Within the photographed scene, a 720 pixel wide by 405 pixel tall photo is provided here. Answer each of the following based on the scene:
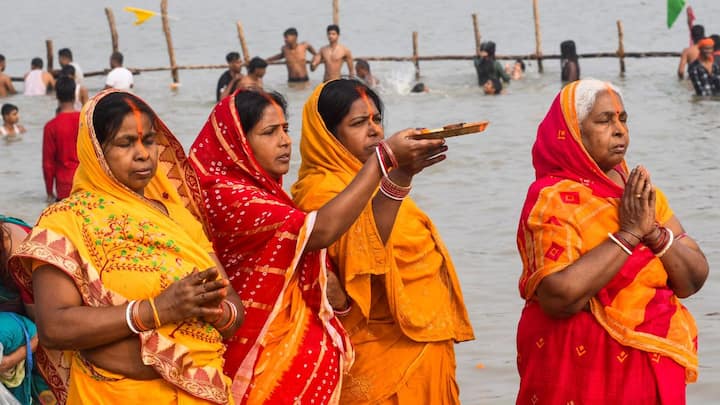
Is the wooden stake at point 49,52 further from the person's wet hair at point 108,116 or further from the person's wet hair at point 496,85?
the person's wet hair at point 108,116

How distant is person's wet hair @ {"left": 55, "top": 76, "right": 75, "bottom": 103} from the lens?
9305 millimetres

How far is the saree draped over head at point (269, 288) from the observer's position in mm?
3594

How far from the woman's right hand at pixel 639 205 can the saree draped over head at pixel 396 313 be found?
803 mm

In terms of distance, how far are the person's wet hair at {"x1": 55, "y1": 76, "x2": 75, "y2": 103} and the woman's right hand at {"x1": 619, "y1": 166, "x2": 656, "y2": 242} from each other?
6.68 meters

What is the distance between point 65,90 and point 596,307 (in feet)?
21.9

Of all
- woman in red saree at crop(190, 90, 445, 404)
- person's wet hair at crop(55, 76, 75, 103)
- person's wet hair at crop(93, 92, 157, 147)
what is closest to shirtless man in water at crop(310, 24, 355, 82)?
person's wet hair at crop(55, 76, 75, 103)

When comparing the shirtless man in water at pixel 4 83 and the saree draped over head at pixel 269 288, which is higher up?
the saree draped over head at pixel 269 288

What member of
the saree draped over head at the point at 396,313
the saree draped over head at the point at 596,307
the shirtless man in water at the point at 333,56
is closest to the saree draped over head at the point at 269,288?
the saree draped over head at the point at 396,313

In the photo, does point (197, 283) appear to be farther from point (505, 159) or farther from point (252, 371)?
point (505, 159)

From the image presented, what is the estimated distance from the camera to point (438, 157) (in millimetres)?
3424

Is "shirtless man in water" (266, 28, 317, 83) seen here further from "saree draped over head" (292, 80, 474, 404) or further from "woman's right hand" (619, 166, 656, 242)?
"woman's right hand" (619, 166, 656, 242)

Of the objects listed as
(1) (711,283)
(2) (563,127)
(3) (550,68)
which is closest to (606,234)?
(2) (563,127)

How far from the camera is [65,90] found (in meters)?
9.31

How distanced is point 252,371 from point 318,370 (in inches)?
8.5
